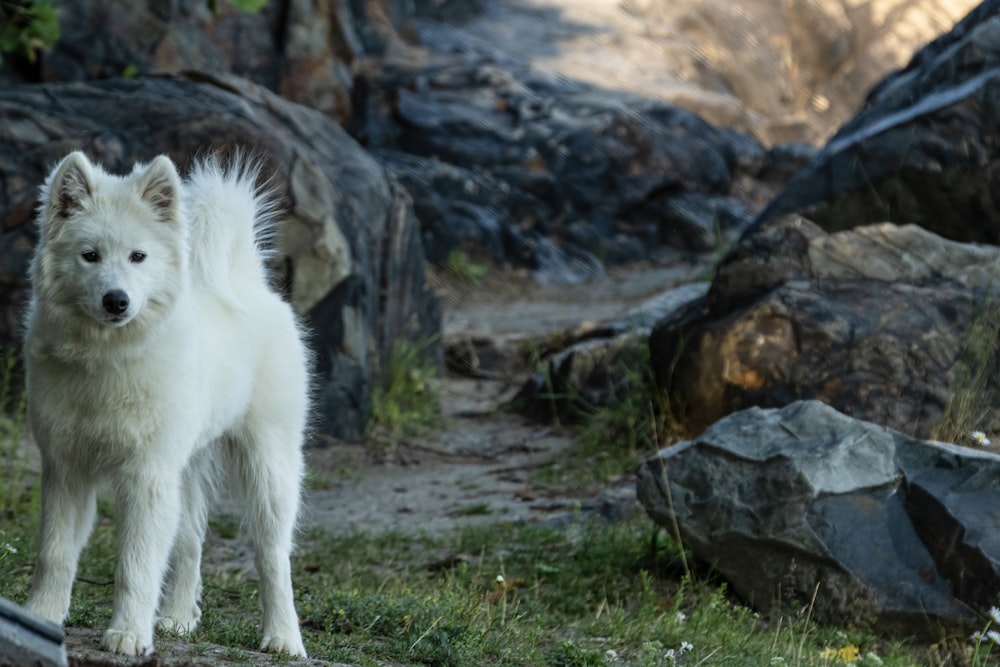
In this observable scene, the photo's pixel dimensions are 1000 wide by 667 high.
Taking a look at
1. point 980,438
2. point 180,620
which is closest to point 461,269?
point 980,438

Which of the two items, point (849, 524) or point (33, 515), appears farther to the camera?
point (33, 515)

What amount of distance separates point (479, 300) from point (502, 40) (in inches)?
342

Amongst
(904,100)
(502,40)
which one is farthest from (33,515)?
(502,40)

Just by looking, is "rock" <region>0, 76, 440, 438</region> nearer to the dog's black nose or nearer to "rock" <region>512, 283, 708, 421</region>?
"rock" <region>512, 283, 708, 421</region>

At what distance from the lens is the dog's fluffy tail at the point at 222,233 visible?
431cm

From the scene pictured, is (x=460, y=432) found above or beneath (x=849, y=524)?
beneath

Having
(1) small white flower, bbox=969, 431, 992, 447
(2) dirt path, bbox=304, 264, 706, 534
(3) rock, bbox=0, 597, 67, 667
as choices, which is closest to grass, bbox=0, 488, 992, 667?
(2) dirt path, bbox=304, 264, 706, 534

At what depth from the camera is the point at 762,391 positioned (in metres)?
7.24

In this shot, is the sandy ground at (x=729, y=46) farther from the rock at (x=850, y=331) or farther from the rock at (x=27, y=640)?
the rock at (x=27, y=640)

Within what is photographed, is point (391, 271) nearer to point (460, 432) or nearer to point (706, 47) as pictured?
point (460, 432)

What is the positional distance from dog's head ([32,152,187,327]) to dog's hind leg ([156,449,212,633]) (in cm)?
96

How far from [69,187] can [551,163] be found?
50.1 feet

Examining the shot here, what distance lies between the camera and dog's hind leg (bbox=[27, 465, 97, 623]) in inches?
146

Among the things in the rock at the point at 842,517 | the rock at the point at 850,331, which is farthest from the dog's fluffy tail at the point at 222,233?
the rock at the point at 850,331
